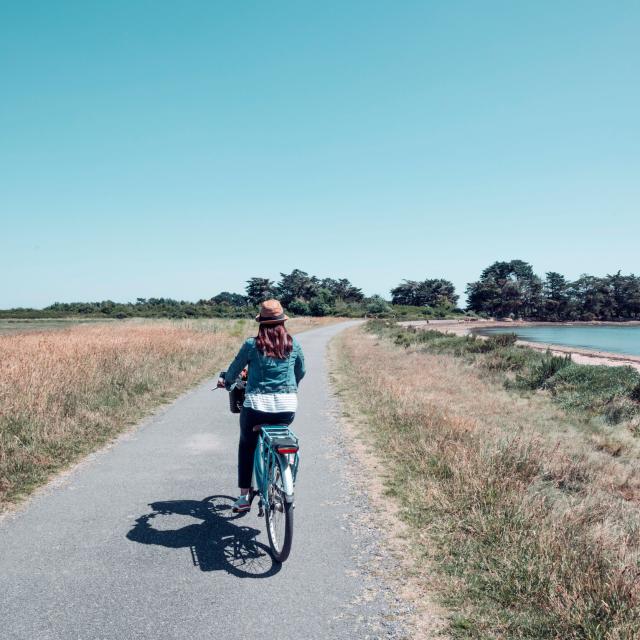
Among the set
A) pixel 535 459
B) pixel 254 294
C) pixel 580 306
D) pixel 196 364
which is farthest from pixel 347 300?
pixel 535 459

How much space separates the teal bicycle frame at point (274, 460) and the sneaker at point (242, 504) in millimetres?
167

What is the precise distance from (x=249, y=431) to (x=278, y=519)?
34.6 inches

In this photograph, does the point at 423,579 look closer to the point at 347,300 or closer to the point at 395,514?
the point at 395,514

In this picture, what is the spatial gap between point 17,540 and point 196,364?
41.9 feet

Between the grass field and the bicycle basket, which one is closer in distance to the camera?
the bicycle basket

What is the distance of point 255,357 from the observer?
4.51m

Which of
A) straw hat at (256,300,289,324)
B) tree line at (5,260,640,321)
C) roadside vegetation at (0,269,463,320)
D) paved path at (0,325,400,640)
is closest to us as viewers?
paved path at (0,325,400,640)

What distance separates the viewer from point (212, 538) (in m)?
4.60

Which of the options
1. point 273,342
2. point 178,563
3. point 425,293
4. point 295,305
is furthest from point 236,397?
point 425,293

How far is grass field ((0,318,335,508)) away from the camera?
653cm

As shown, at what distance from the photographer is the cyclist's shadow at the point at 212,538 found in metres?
4.09

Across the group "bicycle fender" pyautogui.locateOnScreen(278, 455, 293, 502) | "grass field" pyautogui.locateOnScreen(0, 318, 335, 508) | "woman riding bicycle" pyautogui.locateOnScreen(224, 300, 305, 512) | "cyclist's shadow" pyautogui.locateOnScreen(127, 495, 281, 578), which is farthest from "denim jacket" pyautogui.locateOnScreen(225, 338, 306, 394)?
"grass field" pyautogui.locateOnScreen(0, 318, 335, 508)

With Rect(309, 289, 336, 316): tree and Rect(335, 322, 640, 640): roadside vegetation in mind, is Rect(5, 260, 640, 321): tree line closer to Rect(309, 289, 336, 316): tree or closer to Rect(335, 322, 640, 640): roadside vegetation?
Rect(309, 289, 336, 316): tree

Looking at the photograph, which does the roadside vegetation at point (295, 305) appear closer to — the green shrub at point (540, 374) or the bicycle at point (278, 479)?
the green shrub at point (540, 374)
